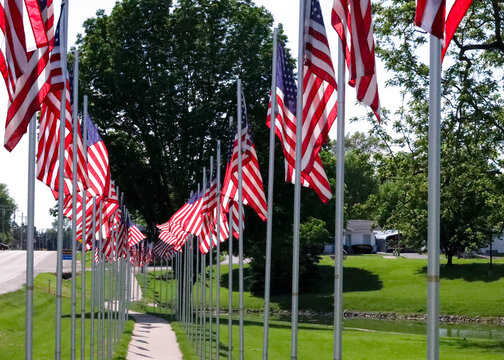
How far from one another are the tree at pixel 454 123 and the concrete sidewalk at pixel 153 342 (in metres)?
10.2

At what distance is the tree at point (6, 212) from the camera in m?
165

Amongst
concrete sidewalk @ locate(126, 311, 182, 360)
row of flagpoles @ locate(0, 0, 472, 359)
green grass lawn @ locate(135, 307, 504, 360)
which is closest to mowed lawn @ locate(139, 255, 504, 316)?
concrete sidewalk @ locate(126, 311, 182, 360)

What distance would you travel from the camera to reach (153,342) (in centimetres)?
3127

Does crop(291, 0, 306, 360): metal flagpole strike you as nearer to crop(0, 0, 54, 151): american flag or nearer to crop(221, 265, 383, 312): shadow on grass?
crop(0, 0, 54, 151): american flag

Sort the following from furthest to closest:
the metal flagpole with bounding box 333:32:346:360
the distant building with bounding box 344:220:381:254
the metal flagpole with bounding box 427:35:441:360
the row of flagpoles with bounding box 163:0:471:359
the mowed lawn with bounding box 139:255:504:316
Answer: the distant building with bounding box 344:220:381:254, the mowed lawn with bounding box 139:255:504:316, the metal flagpole with bounding box 333:32:346:360, the row of flagpoles with bounding box 163:0:471:359, the metal flagpole with bounding box 427:35:441:360

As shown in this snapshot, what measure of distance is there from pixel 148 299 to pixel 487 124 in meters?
36.3

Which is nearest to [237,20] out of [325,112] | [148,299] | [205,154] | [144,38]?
[144,38]

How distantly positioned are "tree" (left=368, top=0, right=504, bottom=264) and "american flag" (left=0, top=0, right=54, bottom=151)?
23.6 meters

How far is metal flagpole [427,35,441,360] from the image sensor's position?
7793mm

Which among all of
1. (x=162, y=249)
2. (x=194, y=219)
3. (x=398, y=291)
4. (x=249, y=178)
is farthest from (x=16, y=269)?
(x=249, y=178)

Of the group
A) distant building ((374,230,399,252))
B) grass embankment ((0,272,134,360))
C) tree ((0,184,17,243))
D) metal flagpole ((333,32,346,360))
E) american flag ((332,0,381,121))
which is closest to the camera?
american flag ((332,0,381,121))

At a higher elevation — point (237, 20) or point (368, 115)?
point (237, 20)

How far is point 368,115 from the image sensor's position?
35438 millimetres

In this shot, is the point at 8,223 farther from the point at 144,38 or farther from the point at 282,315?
the point at 144,38
